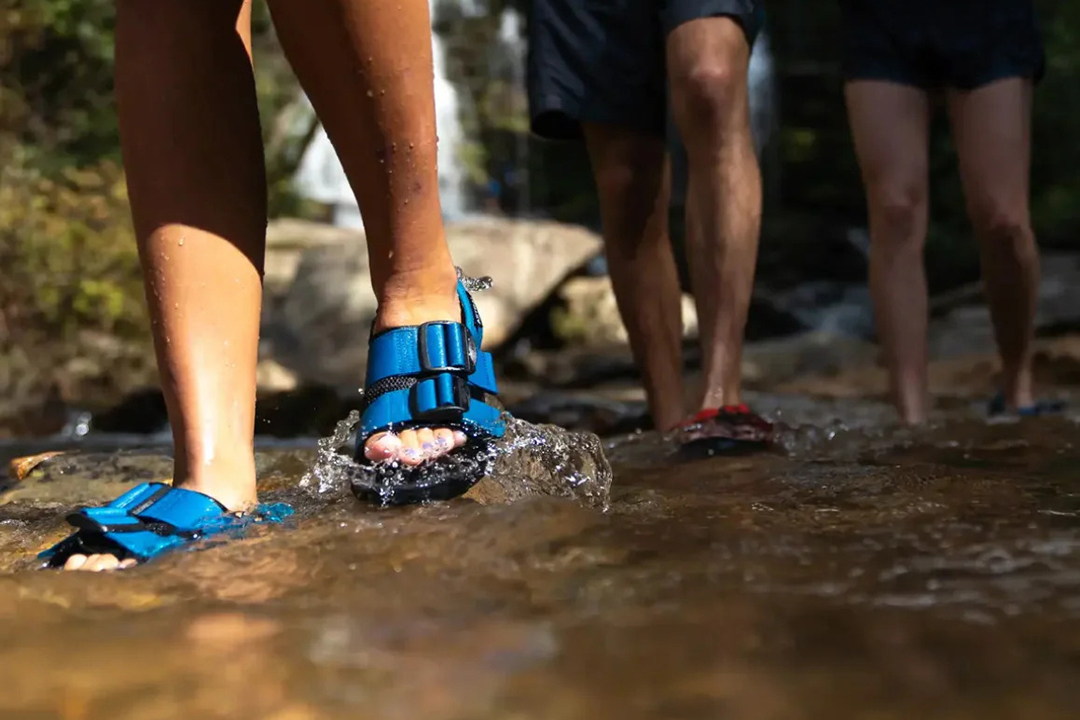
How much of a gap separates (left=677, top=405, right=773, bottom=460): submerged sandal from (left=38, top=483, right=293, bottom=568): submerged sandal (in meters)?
0.81

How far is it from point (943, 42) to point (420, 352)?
1979 millimetres

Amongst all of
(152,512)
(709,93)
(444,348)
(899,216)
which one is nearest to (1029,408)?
(899,216)

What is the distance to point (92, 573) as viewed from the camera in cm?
110

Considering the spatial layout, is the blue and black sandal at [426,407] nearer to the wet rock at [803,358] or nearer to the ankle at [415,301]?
the ankle at [415,301]

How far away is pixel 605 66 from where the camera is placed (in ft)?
8.55

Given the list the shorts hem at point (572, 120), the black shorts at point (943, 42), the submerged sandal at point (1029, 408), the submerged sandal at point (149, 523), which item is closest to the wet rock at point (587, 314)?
the submerged sandal at point (1029, 408)

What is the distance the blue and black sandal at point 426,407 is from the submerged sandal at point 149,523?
0.13 metres

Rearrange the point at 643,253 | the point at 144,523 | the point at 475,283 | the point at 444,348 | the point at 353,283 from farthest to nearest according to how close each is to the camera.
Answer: the point at 353,283, the point at 643,253, the point at 475,283, the point at 444,348, the point at 144,523

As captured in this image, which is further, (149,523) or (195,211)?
(195,211)

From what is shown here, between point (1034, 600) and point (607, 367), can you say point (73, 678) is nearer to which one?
point (1034, 600)

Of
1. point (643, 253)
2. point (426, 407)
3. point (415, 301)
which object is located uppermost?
point (643, 253)

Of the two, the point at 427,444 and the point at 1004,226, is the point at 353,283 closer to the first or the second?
the point at 1004,226

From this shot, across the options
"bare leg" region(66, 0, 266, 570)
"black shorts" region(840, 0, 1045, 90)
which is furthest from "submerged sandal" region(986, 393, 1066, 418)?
"bare leg" region(66, 0, 266, 570)

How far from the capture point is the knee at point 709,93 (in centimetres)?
229
